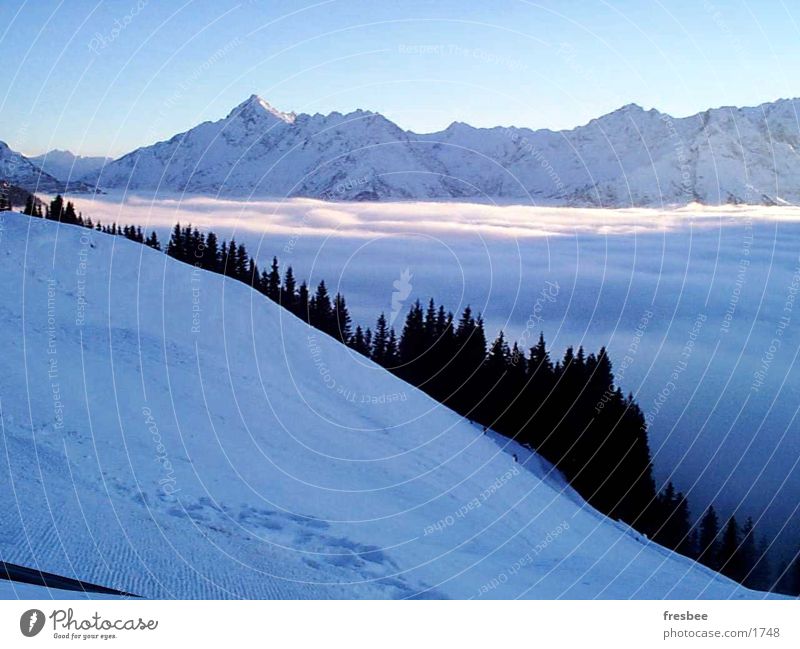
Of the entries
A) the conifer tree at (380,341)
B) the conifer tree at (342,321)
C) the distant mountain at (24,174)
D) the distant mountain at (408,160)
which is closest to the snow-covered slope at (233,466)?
the distant mountain at (24,174)

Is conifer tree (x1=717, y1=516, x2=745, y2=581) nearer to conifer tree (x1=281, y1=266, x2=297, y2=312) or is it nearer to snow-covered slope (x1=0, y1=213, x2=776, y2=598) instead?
snow-covered slope (x1=0, y1=213, x2=776, y2=598)

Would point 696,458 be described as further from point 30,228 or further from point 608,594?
point 30,228

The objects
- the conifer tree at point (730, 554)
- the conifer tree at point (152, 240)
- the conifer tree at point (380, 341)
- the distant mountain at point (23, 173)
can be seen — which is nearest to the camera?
the distant mountain at point (23, 173)

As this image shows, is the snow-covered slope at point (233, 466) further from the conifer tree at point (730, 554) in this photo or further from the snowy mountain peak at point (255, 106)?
the conifer tree at point (730, 554)

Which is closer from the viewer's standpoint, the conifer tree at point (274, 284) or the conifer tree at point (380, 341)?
the conifer tree at point (274, 284)

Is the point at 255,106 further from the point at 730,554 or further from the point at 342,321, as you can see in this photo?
the point at 730,554

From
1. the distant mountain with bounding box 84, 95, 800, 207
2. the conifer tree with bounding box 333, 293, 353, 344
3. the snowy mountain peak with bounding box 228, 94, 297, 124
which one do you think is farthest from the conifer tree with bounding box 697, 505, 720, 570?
the snowy mountain peak with bounding box 228, 94, 297, 124
